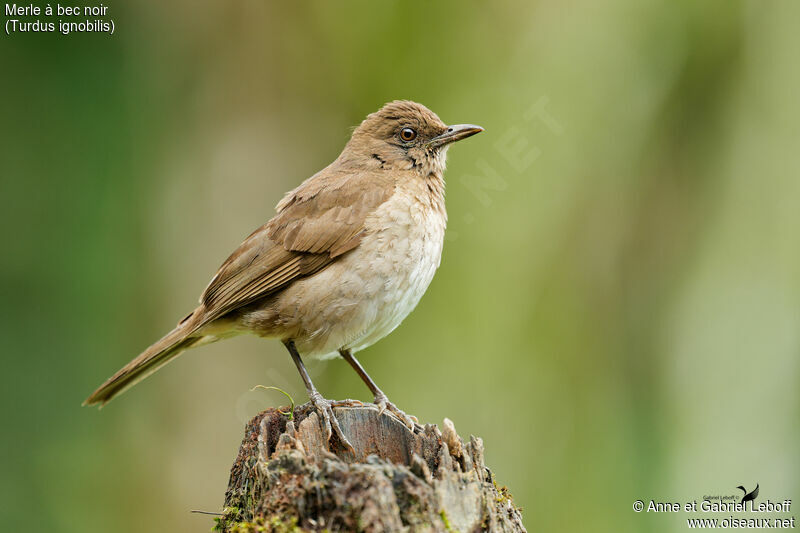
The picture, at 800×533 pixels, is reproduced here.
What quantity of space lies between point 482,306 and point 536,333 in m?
0.68

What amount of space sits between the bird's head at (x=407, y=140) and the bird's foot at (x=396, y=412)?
5.15ft

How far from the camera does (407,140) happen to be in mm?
5402

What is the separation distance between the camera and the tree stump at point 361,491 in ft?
8.75

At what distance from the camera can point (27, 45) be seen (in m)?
7.72

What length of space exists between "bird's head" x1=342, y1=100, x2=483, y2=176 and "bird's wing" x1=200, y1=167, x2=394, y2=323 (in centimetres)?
25

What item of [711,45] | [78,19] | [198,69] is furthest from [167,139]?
[711,45]

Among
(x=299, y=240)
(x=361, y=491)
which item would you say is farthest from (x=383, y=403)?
(x=361, y=491)

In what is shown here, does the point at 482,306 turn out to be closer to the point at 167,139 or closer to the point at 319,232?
the point at 319,232

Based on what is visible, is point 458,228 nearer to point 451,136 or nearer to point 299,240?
point 451,136

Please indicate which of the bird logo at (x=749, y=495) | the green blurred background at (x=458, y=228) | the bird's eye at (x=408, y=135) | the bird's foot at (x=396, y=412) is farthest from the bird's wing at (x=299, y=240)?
the bird logo at (x=749, y=495)

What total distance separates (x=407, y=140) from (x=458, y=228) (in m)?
1.98

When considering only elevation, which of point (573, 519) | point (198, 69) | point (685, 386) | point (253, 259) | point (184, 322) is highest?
point (198, 69)

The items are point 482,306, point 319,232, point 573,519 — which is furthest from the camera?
point 482,306

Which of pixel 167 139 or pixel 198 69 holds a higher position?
pixel 198 69
